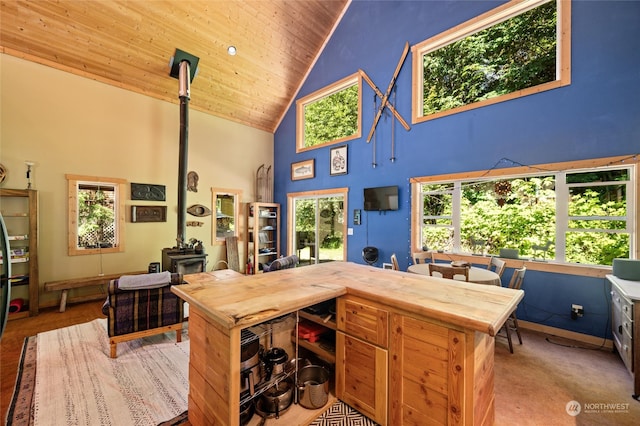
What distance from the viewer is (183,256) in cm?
440

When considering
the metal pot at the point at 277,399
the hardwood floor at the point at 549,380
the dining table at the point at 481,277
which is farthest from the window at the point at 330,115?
the metal pot at the point at 277,399

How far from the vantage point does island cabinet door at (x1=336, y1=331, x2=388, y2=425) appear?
64.0 inches

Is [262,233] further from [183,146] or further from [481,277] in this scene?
[481,277]

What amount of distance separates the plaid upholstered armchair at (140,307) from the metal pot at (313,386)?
1749mm

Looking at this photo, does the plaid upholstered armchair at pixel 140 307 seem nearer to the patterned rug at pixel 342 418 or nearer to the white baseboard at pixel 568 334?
the patterned rug at pixel 342 418

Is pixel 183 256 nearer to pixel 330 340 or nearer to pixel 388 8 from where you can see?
pixel 330 340

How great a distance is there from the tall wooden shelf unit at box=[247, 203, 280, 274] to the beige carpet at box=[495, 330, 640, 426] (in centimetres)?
510

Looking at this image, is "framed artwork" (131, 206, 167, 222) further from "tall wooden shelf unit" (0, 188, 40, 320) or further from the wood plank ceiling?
the wood plank ceiling

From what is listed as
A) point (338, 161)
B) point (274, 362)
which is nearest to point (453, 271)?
point (274, 362)

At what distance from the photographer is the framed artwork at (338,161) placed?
18.0 ft

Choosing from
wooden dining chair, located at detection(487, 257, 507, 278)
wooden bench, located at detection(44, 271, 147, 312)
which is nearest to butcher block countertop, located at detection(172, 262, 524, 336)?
wooden dining chair, located at detection(487, 257, 507, 278)

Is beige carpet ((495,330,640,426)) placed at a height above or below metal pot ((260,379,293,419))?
below

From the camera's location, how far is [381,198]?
4.79 m

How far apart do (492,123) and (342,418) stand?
4.07 meters
